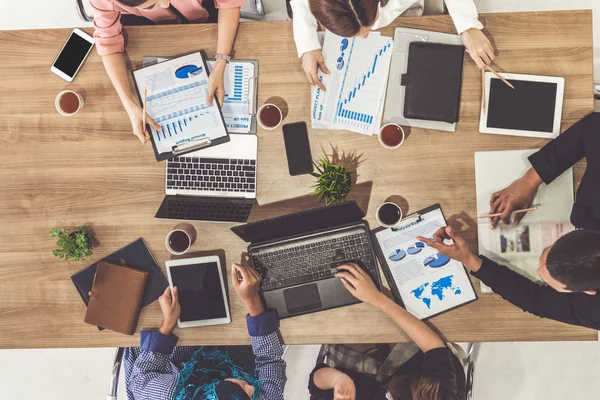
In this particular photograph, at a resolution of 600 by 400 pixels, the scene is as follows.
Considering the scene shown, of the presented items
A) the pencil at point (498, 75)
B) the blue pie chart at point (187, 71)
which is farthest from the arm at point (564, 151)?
the blue pie chart at point (187, 71)

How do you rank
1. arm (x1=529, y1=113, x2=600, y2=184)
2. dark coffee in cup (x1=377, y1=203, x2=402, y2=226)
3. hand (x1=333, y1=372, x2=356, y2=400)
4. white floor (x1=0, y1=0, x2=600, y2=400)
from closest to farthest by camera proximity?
arm (x1=529, y1=113, x2=600, y2=184), dark coffee in cup (x1=377, y1=203, x2=402, y2=226), hand (x1=333, y1=372, x2=356, y2=400), white floor (x1=0, y1=0, x2=600, y2=400)

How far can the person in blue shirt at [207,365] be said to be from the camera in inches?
60.6

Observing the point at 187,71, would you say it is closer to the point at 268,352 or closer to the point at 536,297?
the point at 268,352

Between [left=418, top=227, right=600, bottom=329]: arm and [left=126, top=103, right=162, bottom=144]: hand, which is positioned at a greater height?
[left=126, top=103, right=162, bottom=144]: hand

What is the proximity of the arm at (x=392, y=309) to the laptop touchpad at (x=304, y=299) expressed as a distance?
116 millimetres

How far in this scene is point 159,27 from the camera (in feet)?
5.29

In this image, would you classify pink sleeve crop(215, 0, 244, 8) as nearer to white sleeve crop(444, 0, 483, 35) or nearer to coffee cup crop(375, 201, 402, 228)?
white sleeve crop(444, 0, 483, 35)

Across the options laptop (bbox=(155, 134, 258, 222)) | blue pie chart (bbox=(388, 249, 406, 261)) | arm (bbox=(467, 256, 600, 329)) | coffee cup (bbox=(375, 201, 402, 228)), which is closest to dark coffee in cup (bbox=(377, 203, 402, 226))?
coffee cup (bbox=(375, 201, 402, 228))

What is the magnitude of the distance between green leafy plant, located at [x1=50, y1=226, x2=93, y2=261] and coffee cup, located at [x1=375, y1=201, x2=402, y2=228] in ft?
3.38

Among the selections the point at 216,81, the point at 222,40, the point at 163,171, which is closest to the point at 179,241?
the point at 163,171

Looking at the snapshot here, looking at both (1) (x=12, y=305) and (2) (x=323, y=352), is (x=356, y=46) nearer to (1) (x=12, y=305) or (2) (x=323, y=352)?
(2) (x=323, y=352)

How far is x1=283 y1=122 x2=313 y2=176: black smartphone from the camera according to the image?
1.57 metres

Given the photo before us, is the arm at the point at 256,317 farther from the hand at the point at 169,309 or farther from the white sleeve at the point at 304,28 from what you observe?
the white sleeve at the point at 304,28

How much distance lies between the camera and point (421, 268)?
1.55 meters
